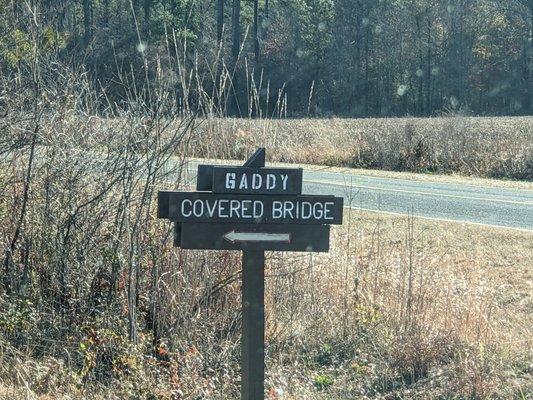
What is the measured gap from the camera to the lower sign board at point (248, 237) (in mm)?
4078

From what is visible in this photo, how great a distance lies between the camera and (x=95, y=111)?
662 centimetres

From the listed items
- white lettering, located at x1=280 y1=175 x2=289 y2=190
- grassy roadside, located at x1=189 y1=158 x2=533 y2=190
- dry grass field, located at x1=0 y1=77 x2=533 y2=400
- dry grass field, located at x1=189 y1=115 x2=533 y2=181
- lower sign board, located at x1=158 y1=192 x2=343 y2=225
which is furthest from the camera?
dry grass field, located at x1=189 y1=115 x2=533 y2=181

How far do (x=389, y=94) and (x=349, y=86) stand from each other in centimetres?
302

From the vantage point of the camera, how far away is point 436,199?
565 inches

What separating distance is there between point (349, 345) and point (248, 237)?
2182 millimetres

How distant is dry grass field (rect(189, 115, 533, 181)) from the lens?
2117 centimetres

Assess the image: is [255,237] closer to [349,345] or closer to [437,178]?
[349,345]

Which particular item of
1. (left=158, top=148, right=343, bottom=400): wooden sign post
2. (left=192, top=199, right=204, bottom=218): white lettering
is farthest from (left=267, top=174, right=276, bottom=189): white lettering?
(left=192, top=199, right=204, bottom=218): white lettering

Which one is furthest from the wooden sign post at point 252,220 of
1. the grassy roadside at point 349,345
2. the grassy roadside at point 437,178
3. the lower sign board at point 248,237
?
the grassy roadside at point 437,178

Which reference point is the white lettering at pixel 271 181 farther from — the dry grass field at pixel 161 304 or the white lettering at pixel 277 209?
the dry grass field at pixel 161 304

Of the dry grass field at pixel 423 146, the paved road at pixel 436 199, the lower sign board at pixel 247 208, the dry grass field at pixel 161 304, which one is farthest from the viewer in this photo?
the dry grass field at pixel 423 146

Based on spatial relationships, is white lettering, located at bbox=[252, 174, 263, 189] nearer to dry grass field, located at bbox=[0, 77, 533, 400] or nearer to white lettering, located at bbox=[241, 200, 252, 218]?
white lettering, located at bbox=[241, 200, 252, 218]

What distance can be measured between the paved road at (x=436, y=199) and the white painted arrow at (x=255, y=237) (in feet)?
19.0

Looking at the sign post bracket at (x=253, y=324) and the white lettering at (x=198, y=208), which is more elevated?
the white lettering at (x=198, y=208)
